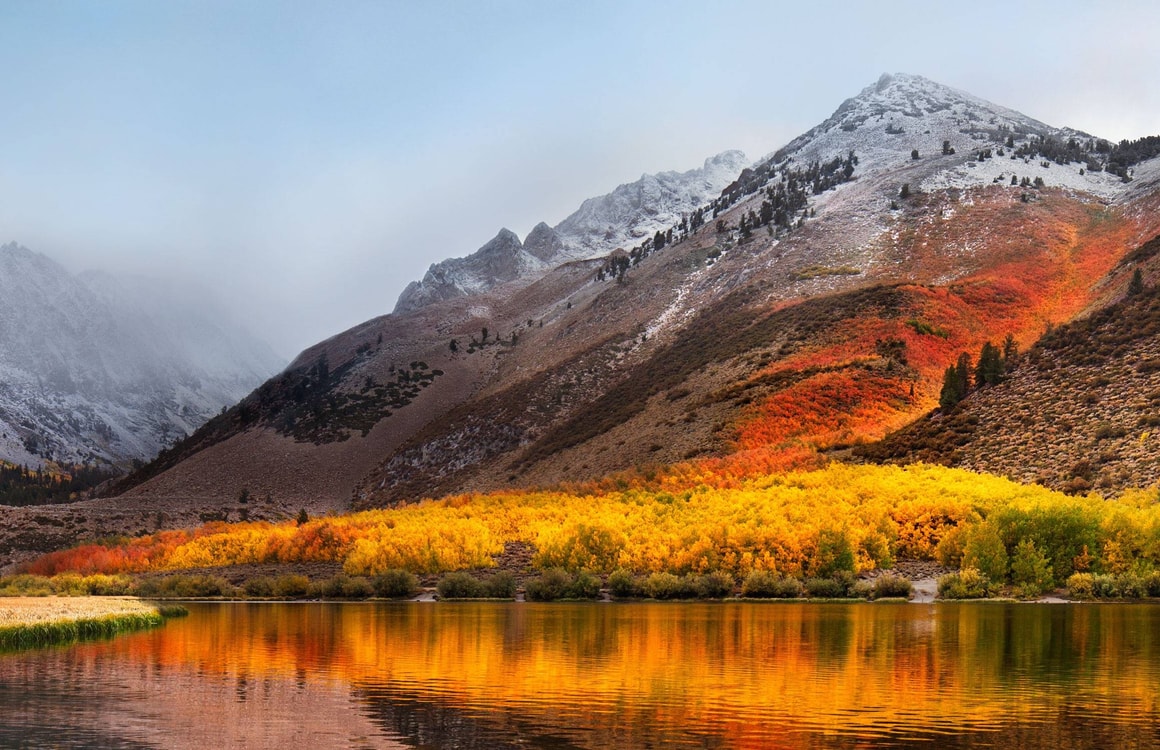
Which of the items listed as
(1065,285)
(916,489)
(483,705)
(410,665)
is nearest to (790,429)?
(916,489)

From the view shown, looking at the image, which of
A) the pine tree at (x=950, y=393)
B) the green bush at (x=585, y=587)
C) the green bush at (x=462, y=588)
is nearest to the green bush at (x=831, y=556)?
the green bush at (x=585, y=587)

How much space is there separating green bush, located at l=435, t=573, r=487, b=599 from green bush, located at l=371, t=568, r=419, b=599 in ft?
8.63

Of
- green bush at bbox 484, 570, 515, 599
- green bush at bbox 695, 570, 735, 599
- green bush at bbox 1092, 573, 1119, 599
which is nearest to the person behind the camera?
green bush at bbox 1092, 573, 1119, 599

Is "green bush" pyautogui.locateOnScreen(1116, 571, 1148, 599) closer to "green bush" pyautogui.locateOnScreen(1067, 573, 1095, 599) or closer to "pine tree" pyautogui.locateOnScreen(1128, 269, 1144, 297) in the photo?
"green bush" pyautogui.locateOnScreen(1067, 573, 1095, 599)

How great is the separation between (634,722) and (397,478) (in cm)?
10550

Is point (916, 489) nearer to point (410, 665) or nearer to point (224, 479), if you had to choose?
point (410, 665)

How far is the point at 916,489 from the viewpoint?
5297 cm

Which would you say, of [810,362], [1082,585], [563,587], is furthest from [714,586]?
[810,362]

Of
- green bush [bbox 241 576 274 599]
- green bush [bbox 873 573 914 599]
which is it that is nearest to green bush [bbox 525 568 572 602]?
green bush [bbox 873 573 914 599]

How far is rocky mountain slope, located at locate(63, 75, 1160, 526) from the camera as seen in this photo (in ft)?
282

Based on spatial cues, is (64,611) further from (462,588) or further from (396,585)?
(462,588)

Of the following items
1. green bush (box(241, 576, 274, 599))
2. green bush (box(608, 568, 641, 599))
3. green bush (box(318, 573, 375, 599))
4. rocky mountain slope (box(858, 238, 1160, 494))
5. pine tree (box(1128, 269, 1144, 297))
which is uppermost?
pine tree (box(1128, 269, 1144, 297))

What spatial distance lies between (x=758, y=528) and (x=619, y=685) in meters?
29.1

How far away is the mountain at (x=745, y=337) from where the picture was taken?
84.8 metres
